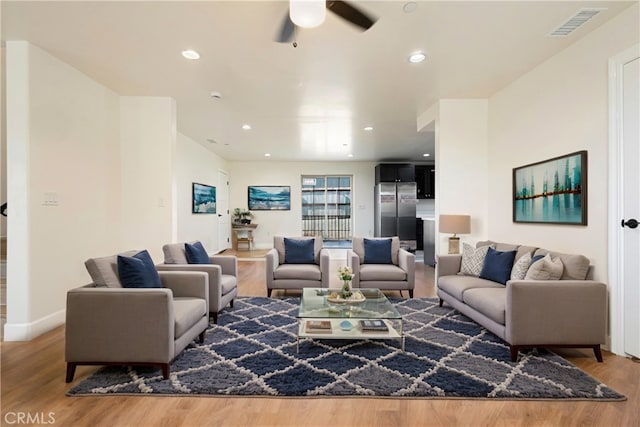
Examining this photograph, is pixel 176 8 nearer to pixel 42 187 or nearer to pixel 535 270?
pixel 42 187

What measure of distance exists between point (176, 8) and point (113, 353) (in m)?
2.54

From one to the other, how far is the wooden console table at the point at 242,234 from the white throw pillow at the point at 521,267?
277 inches

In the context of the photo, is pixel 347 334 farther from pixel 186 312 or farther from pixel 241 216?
pixel 241 216

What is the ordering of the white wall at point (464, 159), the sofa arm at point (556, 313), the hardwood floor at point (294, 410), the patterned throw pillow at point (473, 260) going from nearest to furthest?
the hardwood floor at point (294, 410) → the sofa arm at point (556, 313) → the patterned throw pillow at point (473, 260) → the white wall at point (464, 159)

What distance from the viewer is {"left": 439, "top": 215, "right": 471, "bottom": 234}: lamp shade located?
13.4 feet

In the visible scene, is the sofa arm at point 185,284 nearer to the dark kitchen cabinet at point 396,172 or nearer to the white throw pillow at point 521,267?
the white throw pillow at point 521,267

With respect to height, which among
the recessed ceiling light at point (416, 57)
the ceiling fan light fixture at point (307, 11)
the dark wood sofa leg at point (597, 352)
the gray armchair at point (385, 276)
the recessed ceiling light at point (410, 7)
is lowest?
the dark wood sofa leg at point (597, 352)

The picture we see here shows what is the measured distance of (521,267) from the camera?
2895 mm

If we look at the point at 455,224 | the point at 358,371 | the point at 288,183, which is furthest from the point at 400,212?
the point at 358,371

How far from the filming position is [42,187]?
9.68 ft

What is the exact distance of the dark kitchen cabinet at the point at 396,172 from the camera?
834cm

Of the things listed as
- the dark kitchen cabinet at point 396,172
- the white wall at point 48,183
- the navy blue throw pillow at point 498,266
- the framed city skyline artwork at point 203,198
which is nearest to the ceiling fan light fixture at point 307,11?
the white wall at point 48,183

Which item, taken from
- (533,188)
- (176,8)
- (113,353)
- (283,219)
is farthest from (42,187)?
(283,219)

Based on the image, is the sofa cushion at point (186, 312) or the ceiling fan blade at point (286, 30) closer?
the ceiling fan blade at point (286, 30)
